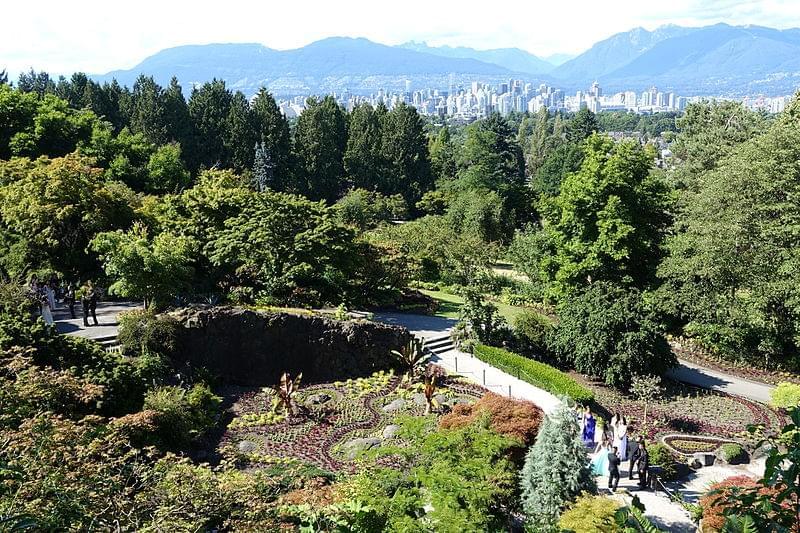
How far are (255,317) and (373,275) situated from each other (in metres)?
6.57

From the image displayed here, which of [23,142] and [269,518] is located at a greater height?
[23,142]

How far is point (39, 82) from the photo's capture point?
66250 millimetres

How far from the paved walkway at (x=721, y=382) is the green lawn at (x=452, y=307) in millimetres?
6019

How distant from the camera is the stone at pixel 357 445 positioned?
46.6 ft

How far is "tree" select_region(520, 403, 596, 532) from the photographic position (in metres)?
10.7

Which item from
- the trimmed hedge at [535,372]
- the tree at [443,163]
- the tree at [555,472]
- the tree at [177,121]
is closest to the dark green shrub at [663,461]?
the trimmed hedge at [535,372]

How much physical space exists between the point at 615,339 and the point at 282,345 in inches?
385

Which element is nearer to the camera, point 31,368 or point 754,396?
point 31,368

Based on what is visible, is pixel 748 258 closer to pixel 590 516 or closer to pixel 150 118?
pixel 590 516

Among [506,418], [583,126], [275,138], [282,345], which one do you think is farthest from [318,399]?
[583,126]

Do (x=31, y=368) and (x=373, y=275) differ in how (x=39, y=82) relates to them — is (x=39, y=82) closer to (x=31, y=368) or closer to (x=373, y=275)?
(x=373, y=275)

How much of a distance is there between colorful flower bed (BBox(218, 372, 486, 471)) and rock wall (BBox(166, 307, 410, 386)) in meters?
0.58

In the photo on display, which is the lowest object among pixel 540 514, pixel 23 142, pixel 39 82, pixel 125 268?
pixel 540 514

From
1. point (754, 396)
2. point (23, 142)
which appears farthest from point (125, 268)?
point (754, 396)
